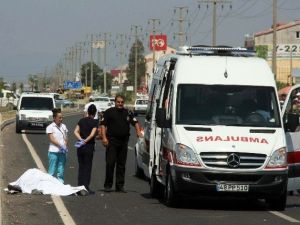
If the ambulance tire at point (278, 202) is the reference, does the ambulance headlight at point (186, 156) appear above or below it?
above

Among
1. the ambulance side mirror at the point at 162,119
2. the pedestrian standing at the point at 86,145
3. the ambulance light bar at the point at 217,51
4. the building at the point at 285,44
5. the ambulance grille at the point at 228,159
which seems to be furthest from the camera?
the building at the point at 285,44

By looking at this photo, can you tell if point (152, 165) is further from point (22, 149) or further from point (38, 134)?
point (38, 134)

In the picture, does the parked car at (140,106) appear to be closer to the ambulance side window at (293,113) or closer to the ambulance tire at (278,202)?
the ambulance side window at (293,113)

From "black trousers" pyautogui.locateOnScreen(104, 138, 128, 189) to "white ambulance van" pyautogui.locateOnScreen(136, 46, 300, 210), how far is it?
66 cm

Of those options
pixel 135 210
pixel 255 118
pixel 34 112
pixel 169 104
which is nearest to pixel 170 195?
pixel 135 210

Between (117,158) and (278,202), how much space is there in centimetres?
370

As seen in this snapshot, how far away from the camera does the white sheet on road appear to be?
17.4 m

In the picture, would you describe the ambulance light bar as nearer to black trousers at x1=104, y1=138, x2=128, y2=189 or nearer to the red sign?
black trousers at x1=104, y1=138, x2=128, y2=189

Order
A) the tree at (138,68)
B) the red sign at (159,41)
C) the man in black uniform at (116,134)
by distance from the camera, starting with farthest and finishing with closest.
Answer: the tree at (138,68), the red sign at (159,41), the man in black uniform at (116,134)

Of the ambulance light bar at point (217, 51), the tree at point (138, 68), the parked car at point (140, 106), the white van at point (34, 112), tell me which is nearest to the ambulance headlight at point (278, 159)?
the ambulance light bar at point (217, 51)

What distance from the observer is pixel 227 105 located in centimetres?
1589

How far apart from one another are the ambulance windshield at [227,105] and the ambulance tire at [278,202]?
4.02ft

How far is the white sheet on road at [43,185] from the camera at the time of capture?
1736 centimetres

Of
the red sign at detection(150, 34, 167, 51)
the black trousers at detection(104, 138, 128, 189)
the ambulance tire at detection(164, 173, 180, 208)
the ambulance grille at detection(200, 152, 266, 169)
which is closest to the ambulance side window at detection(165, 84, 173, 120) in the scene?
the ambulance tire at detection(164, 173, 180, 208)
